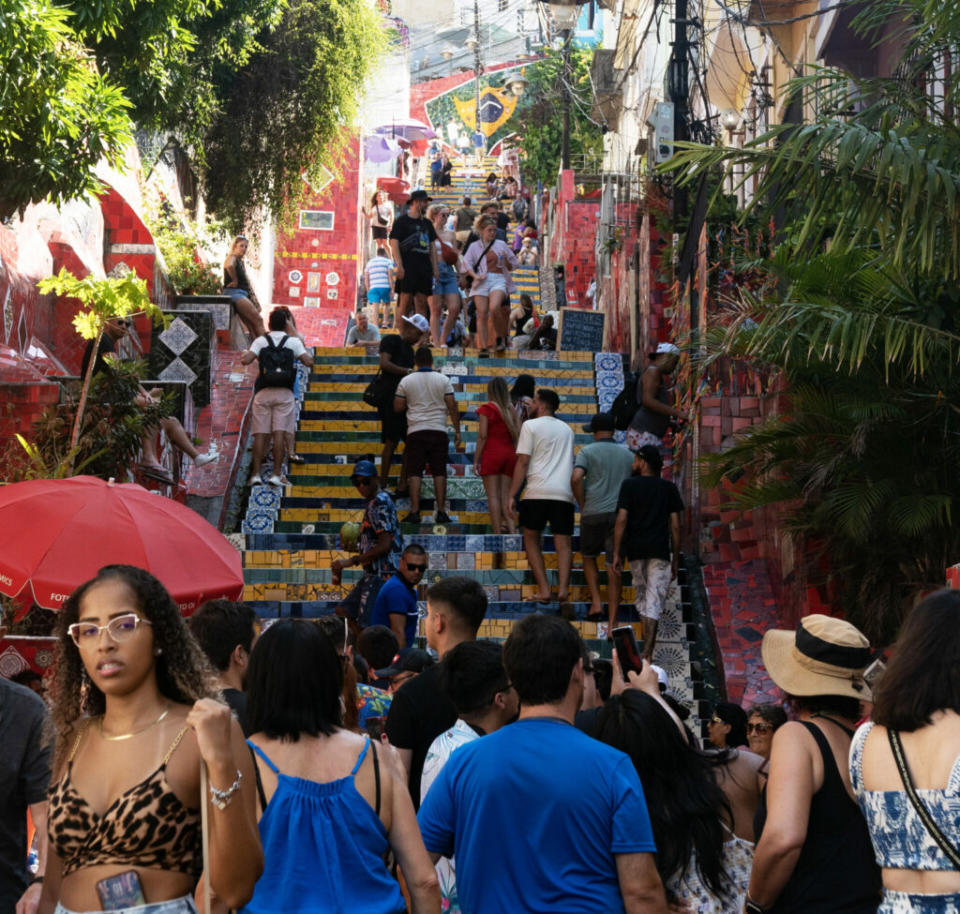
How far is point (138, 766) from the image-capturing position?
12.9 feet

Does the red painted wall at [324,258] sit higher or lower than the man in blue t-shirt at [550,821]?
higher

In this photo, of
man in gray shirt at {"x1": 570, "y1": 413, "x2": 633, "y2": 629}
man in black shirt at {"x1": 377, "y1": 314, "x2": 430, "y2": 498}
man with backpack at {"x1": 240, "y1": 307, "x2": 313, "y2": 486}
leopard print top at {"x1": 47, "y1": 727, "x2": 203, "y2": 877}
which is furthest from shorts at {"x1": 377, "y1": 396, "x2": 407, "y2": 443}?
leopard print top at {"x1": 47, "y1": 727, "x2": 203, "y2": 877}


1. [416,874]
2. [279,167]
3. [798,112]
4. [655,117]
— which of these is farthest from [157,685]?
[279,167]

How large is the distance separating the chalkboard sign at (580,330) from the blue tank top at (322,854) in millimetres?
17851

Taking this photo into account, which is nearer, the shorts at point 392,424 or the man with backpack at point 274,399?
the shorts at point 392,424

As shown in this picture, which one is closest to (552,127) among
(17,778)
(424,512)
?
(424,512)

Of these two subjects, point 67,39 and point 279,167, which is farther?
point 279,167

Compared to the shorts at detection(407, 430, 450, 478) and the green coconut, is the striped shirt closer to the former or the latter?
the shorts at detection(407, 430, 450, 478)

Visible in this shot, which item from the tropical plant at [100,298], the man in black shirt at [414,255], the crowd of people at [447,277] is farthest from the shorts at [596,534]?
the man in black shirt at [414,255]

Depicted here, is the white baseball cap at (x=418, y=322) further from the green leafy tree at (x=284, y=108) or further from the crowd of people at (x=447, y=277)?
the green leafy tree at (x=284, y=108)

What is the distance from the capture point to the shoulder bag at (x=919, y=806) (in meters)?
3.82

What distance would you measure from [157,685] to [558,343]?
60.6 feet

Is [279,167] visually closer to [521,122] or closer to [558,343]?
[558,343]

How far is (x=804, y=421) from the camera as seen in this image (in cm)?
1079
